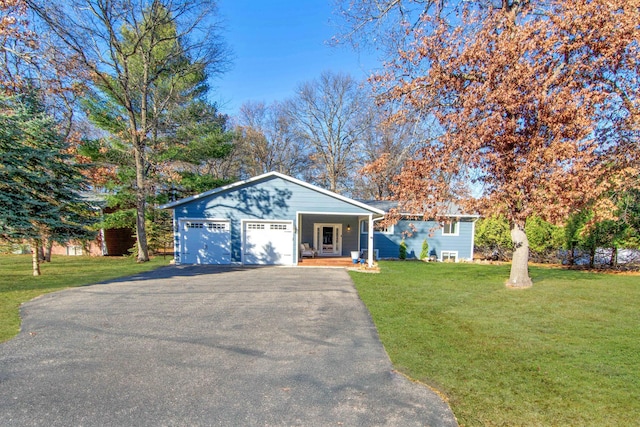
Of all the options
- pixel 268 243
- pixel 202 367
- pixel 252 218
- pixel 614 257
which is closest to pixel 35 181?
pixel 252 218

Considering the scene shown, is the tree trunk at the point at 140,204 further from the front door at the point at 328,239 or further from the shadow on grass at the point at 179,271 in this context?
the front door at the point at 328,239

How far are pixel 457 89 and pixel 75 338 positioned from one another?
9.60 m

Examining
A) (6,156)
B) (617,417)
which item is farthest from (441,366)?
(6,156)

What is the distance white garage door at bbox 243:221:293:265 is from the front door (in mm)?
3840

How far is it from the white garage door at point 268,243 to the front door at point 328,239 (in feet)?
12.6

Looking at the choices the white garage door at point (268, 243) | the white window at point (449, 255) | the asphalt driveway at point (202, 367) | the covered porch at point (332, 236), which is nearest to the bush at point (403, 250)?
the covered porch at point (332, 236)

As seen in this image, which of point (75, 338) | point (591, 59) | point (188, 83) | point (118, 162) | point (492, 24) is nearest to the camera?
point (75, 338)

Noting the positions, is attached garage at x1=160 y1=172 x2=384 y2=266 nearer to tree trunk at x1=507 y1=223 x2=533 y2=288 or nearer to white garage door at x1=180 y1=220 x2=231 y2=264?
white garage door at x1=180 y1=220 x2=231 y2=264

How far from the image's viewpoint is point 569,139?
632 centimetres

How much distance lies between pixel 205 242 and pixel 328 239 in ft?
22.5

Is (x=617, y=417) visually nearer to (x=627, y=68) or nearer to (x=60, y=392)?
(x=60, y=392)

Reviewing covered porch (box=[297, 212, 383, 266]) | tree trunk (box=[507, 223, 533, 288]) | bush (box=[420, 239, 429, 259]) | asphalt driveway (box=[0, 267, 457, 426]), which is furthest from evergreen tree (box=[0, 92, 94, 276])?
bush (box=[420, 239, 429, 259])

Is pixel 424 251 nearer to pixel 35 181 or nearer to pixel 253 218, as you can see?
pixel 253 218

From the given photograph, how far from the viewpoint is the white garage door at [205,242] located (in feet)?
43.2
